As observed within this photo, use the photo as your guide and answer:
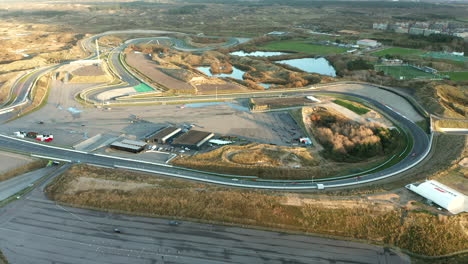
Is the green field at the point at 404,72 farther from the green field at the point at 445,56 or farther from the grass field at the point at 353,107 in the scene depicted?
the grass field at the point at 353,107

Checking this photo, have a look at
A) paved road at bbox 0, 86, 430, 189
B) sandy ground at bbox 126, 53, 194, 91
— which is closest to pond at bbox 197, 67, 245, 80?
sandy ground at bbox 126, 53, 194, 91

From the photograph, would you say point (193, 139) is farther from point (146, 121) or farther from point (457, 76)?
point (457, 76)

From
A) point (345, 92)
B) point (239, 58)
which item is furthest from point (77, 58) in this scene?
point (345, 92)

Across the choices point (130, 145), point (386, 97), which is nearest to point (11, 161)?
point (130, 145)

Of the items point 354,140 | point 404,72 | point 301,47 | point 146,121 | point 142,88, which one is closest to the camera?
point 354,140

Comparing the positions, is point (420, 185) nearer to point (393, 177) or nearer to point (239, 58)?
point (393, 177)

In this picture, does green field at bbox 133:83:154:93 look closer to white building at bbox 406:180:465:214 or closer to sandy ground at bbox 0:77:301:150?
sandy ground at bbox 0:77:301:150
